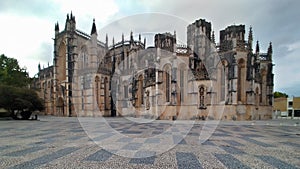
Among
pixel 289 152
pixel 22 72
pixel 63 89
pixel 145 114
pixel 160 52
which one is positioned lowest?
pixel 145 114

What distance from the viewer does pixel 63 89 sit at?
38.2 metres

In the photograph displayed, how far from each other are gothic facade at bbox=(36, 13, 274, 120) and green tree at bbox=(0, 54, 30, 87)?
6760 millimetres

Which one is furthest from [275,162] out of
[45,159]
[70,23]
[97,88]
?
[70,23]

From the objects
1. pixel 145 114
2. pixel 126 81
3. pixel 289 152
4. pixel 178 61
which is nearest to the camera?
pixel 289 152

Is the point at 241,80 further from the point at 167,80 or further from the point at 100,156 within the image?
the point at 100,156

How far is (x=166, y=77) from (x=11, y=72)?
103ft

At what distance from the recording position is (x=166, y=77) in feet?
88.5

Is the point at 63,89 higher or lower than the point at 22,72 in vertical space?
lower

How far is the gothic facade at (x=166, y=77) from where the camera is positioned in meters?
24.1

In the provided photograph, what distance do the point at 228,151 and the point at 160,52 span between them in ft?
71.4

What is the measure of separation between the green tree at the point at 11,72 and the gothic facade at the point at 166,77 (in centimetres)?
676

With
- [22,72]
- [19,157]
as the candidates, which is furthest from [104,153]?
[22,72]

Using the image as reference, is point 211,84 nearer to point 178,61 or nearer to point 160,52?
point 178,61

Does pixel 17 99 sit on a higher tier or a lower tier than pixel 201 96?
lower
